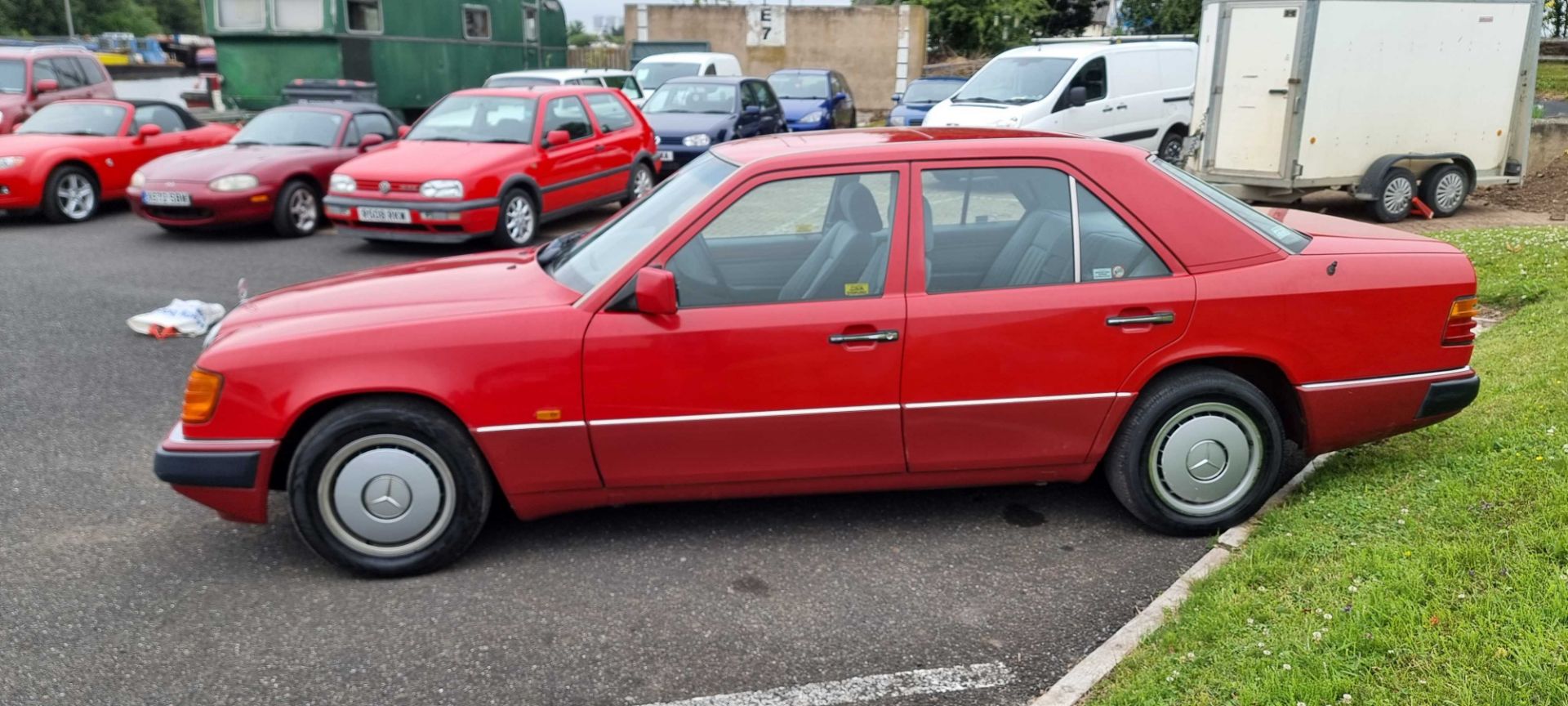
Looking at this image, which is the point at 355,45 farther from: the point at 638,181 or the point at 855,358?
the point at 855,358

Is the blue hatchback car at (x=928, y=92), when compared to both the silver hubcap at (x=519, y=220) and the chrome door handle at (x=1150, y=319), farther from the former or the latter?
the chrome door handle at (x=1150, y=319)

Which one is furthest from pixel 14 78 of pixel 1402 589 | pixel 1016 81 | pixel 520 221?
pixel 1402 589

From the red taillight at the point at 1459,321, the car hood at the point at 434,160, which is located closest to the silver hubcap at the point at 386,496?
the red taillight at the point at 1459,321

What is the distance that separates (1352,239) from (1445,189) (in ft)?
30.7

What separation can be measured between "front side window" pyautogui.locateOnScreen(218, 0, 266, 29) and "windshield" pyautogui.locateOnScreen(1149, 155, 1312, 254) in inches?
693

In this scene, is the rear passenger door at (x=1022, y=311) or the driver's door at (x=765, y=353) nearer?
the driver's door at (x=765, y=353)

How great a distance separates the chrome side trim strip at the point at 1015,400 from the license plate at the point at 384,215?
7879 millimetres

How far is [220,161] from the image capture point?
492 inches

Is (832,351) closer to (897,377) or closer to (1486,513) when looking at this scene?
(897,377)

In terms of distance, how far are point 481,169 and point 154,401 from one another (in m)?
4.96

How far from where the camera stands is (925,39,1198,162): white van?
1493 centimetres

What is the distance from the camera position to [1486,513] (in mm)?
4043

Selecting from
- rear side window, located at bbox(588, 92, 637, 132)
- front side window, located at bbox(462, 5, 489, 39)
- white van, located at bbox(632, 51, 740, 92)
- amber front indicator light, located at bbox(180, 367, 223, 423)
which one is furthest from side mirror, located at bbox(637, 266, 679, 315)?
front side window, located at bbox(462, 5, 489, 39)

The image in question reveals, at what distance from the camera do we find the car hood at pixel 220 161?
12203mm
